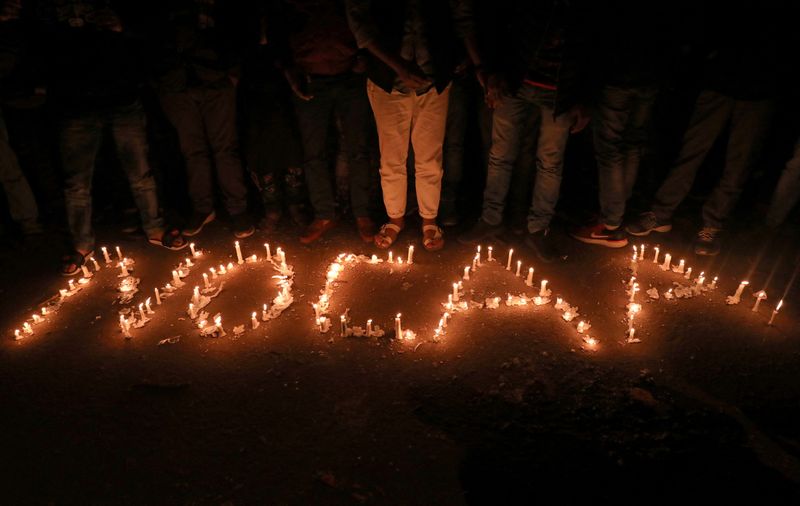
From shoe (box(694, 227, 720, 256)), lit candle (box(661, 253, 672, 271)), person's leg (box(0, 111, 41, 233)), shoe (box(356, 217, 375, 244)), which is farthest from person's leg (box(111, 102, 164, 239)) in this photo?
shoe (box(694, 227, 720, 256))

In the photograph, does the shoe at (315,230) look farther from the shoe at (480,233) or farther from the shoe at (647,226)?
the shoe at (647,226)

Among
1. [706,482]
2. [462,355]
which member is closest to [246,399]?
[462,355]

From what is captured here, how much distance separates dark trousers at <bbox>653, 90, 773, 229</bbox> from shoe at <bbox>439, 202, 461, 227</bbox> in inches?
97.7

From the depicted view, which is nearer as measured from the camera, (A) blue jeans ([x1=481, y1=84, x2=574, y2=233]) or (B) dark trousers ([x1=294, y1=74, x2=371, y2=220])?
(A) blue jeans ([x1=481, y1=84, x2=574, y2=233])

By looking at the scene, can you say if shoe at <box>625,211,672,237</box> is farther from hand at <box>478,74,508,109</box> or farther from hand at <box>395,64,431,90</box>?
hand at <box>395,64,431,90</box>

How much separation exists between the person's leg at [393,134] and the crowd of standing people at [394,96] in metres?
0.02

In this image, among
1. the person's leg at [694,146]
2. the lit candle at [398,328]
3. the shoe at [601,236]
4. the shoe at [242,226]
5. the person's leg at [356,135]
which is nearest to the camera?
the lit candle at [398,328]

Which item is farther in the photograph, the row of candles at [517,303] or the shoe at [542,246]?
the shoe at [542,246]

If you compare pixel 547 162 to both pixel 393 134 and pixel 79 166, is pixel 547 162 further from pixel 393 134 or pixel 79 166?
pixel 79 166

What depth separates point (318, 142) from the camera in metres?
5.88

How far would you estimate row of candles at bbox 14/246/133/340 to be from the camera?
4.95 m

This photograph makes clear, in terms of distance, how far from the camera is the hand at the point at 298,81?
5.29 metres

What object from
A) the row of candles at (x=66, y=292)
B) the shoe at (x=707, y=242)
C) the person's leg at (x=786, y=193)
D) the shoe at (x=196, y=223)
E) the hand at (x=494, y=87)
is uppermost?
the hand at (x=494, y=87)

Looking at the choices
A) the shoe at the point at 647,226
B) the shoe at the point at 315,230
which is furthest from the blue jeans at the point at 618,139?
the shoe at the point at 315,230
